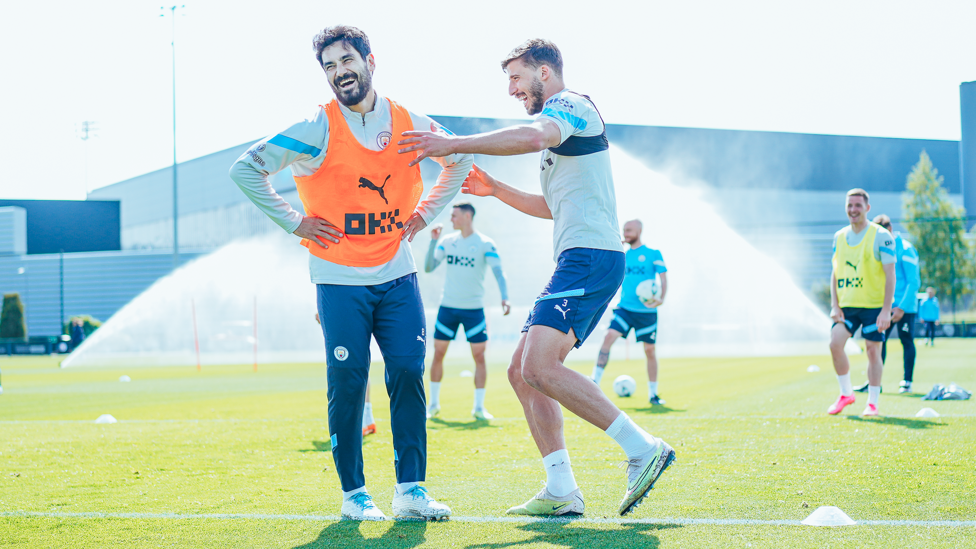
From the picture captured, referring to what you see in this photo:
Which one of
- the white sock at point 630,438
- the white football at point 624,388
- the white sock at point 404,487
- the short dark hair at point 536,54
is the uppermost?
the short dark hair at point 536,54

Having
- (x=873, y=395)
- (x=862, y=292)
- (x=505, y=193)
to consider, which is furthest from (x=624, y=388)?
(x=505, y=193)

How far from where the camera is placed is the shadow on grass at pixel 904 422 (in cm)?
687

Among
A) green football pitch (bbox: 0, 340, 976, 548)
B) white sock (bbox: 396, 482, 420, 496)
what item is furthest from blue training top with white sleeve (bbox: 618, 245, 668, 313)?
white sock (bbox: 396, 482, 420, 496)

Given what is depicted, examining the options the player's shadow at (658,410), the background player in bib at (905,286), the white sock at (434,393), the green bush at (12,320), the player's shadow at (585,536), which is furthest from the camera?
the green bush at (12,320)

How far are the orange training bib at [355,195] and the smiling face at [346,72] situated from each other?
107 millimetres

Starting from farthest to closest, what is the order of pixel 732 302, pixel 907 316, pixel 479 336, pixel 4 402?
pixel 732 302 → pixel 4 402 → pixel 907 316 → pixel 479 336

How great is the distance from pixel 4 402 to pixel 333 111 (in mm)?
10925

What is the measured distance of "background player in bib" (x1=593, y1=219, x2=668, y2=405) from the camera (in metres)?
10.2

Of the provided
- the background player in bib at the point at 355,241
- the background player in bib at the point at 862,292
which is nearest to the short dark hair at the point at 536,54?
the background player in bib at the point at 355,241

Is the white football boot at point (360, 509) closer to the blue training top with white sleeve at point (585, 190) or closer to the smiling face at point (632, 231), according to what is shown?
the blue training top with white sleeve at point (585, 190)

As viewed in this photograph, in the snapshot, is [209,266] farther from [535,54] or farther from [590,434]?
[535,54]

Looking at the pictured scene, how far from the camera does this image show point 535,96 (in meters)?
4.01

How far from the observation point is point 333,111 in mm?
3990

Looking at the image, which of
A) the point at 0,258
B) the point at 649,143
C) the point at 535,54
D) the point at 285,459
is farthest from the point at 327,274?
the point at 0,258
